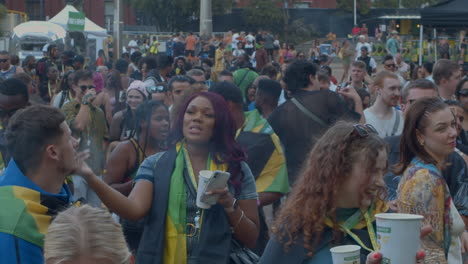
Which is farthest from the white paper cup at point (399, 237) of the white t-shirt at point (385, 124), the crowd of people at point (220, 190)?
the white t-shirt at point (385, 124)

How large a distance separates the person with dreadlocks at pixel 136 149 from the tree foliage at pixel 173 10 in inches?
2146

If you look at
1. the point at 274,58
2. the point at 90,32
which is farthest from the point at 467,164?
the point at 90,32

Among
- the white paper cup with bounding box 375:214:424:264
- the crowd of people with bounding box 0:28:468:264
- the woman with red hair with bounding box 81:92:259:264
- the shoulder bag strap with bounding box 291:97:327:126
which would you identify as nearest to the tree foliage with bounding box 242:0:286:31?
the shoulder bag strap with bounding box 291:97:327:126

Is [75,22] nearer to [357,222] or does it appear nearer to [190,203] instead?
[190,203]

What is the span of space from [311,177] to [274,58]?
32.2 metres

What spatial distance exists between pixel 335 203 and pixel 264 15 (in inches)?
2300

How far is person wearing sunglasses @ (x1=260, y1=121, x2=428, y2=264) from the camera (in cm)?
321

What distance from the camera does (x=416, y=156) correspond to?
416cm

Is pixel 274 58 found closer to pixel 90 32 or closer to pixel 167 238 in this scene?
pixel 90 32

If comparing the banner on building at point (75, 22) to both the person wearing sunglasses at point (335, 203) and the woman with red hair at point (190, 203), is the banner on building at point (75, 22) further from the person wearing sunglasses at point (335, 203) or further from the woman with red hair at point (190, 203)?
the person wearing sunglasses at point (335, 203)

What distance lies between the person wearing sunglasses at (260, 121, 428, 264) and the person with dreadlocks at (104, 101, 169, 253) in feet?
6.11

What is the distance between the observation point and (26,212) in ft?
11.1

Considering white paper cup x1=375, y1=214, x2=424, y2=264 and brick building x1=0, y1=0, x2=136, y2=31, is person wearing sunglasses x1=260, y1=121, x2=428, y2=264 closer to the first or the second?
white paper cup x1=375, y1=214, x2=424, y2=264

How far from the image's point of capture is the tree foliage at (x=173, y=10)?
60.0 metres
